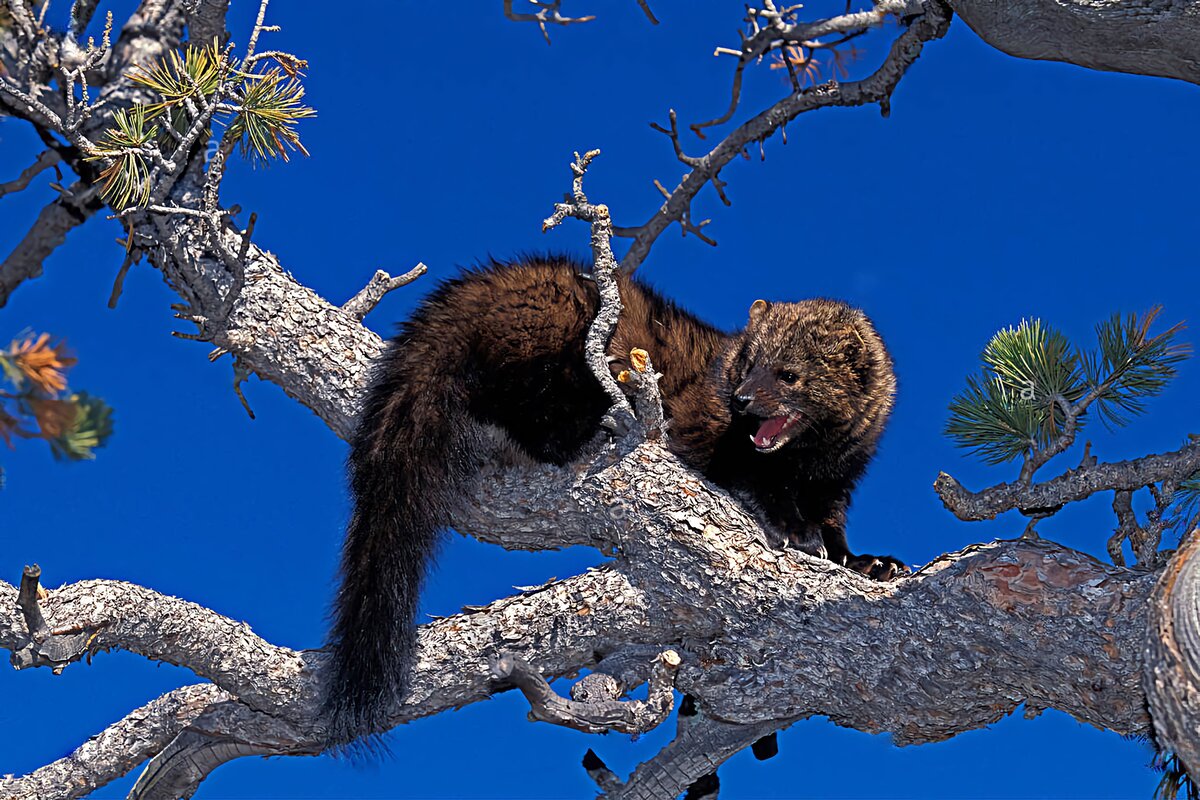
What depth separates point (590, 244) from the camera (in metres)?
3.60

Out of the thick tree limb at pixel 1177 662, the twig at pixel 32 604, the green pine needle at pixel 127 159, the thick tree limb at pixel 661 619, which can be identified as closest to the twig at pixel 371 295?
the thick tree limb at pixel 661 619

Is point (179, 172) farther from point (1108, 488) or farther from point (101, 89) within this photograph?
point (1108, 488)

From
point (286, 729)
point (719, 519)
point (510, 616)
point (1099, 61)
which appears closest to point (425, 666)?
point (510, 616)

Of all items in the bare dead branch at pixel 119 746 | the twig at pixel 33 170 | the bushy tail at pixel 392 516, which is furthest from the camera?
the twig at pixel 33 170

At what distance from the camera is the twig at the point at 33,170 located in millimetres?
4648

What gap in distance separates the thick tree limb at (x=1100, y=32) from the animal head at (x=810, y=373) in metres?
1.46

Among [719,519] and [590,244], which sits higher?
[590,244]

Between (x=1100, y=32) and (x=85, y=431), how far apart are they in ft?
11.0

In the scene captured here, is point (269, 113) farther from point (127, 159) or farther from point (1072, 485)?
point (1072, 485)

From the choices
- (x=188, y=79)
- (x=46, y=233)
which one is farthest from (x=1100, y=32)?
(x=46, y=233)

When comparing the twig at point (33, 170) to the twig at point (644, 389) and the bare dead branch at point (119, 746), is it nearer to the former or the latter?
the bare dead branch at point (119, 746)

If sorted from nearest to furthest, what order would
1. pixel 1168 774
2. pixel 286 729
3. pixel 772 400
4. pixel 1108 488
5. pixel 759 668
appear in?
pixel 1168 774 → pixel 1108 488 → pixel 759 668 → pixel 286 729 → pixel 772 400

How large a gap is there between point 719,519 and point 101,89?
10.6ft

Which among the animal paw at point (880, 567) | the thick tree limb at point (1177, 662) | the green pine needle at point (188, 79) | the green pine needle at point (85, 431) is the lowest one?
the thick tree limb at point (1177, 662)
